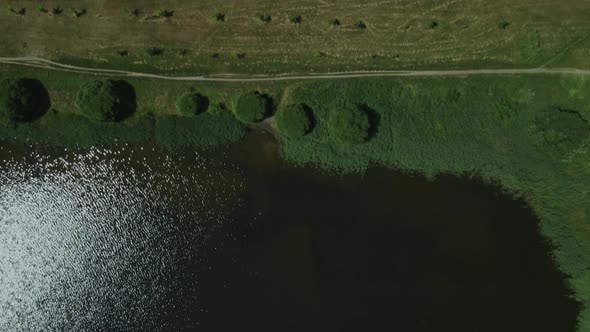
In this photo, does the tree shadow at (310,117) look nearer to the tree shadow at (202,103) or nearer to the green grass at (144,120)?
the green grass at (144,120)

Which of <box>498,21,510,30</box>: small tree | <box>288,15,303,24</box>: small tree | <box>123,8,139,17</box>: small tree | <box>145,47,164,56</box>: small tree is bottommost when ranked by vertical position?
<box>145,47,164,56</box>: small tree

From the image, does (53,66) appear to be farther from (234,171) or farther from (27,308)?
(27,308)

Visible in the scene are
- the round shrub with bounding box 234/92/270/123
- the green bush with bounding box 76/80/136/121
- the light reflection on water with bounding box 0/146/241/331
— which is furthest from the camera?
the light reflection on water with bounding box 0/146/241/331

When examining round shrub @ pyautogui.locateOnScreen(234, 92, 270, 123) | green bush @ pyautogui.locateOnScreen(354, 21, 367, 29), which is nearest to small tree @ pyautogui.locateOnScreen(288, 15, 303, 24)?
green bush @ pyautogui.locateOnScreen(354, 21, 367, 29)

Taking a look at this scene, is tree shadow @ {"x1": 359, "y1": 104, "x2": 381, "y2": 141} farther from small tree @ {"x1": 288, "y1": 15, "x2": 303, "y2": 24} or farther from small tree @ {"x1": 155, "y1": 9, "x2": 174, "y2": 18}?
small tree @ {"x1": 155, "y1": 9, "x2": 174, "y2": 18}

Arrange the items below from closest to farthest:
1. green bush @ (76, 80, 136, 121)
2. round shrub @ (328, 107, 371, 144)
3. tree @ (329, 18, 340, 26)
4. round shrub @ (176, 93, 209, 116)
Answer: green bush @ (76, 80, 136, 121) < round shrub @ (328, 107, 371, 144) < round shrub @ (176, 93, 209, 116) < tree @ (329, 18, 340, 26)

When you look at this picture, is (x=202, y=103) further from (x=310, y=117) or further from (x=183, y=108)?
(x=310, y=117)

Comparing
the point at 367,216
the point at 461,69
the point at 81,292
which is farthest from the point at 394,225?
the point at 81,292
